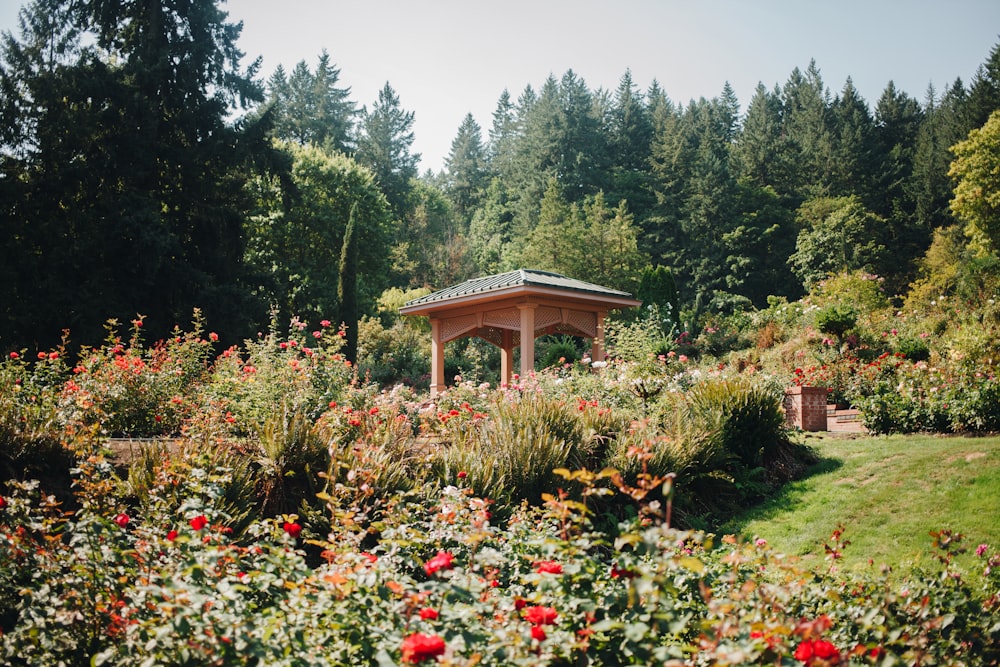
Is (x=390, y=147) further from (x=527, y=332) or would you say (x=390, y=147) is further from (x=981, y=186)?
(x=527, y=332)

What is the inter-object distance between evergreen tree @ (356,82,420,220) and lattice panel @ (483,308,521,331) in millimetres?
27244

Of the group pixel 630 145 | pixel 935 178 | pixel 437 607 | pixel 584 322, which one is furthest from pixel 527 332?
pixel 630 145

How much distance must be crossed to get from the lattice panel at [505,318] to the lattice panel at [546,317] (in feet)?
1.18

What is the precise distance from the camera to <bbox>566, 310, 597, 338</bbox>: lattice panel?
41.5 feet

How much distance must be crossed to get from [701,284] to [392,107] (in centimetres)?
2394

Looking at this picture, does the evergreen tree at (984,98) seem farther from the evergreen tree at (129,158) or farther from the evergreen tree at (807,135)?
the evergreen tree at (129,158)

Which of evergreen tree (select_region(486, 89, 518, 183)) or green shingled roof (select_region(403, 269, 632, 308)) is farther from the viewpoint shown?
evergreen tree (select_region(486, 89, 518, 183))

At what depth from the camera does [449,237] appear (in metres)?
36.9

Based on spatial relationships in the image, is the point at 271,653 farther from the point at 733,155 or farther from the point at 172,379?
the point at 733,155

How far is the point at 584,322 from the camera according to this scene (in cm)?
1289

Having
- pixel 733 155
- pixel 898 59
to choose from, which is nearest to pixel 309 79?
pixel 733 155

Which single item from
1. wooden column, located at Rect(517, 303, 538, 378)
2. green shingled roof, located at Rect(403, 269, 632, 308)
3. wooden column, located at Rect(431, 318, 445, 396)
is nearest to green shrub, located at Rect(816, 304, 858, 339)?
green shingled roof, located at Rect(403, 269, 632, 308)

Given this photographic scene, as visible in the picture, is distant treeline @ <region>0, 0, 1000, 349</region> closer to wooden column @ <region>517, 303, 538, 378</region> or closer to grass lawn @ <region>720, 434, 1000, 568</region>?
wooden column @ <region>517, 303, 538, 378</region>

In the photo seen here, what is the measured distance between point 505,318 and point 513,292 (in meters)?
0.96
